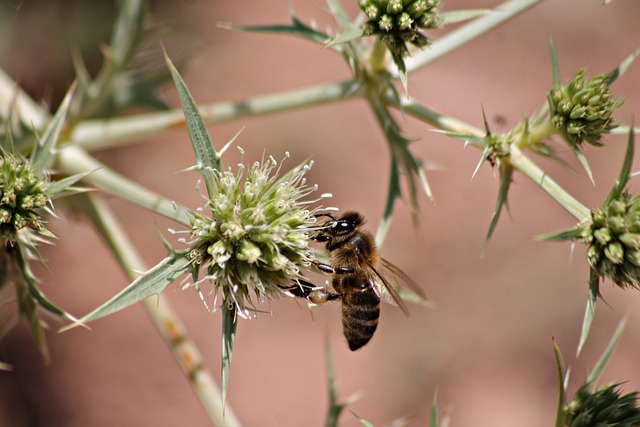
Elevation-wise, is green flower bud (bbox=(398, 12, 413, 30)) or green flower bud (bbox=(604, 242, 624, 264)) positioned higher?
green flower bud (bbox=(398, 12, 413, 30))

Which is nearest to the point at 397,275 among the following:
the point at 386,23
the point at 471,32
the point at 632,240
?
the point at 632,240

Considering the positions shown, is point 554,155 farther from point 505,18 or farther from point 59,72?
point 59,72

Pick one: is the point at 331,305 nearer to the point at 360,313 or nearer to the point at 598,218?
the point at 360,313

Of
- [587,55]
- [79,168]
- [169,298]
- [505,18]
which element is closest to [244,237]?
[79,168]

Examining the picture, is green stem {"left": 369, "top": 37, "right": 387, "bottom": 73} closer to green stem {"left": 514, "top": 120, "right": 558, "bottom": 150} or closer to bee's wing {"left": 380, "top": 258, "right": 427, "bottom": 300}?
green stem {"left": 514, "top": 120, "right": 558, "bottom": 150}

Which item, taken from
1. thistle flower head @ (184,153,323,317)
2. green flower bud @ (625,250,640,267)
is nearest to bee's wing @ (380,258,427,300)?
thistle flower head @ (184,153,323,317)
